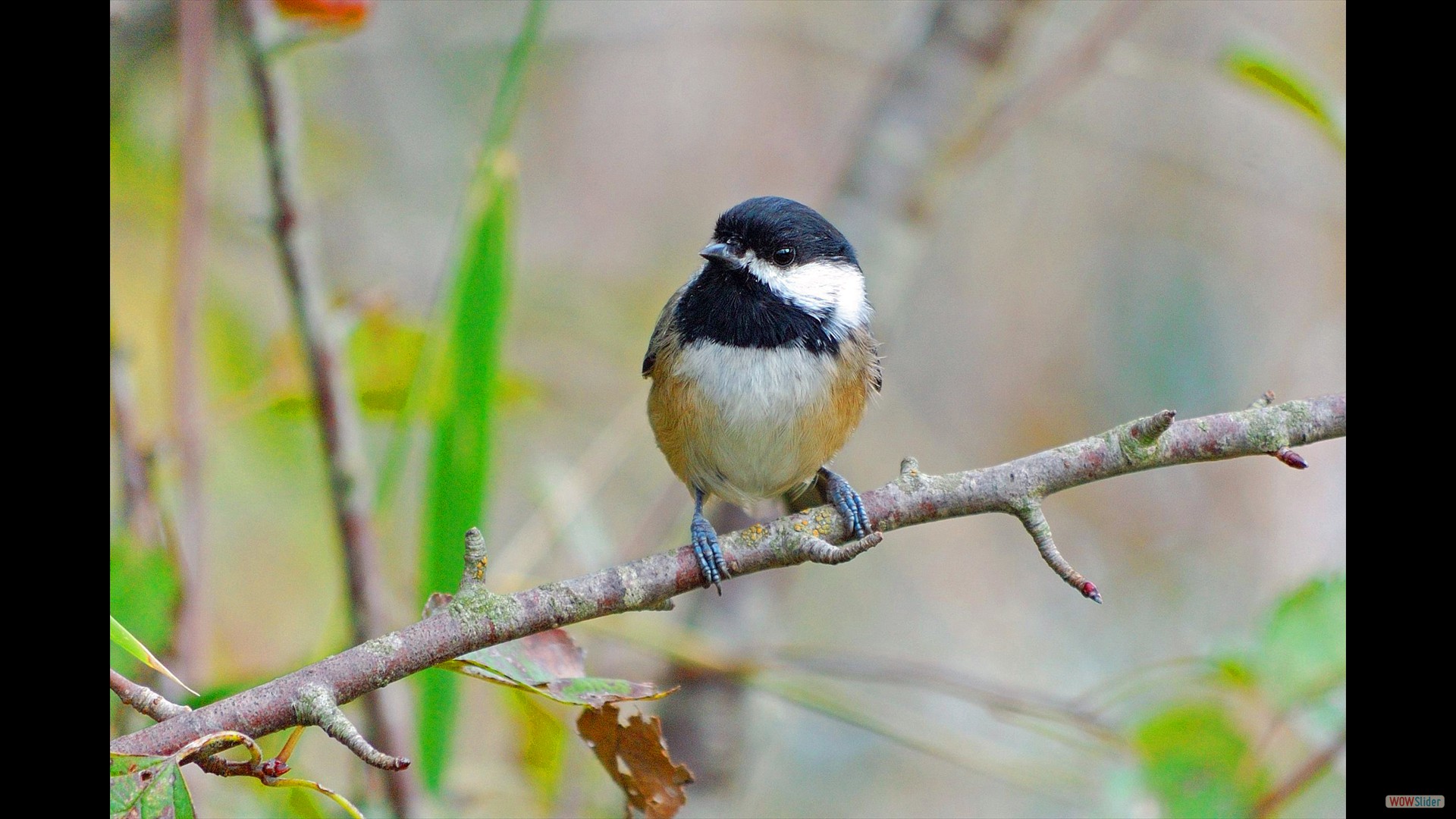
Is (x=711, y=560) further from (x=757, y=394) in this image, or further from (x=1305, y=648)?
(x=1305, y=648)

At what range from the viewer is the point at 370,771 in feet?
6.36

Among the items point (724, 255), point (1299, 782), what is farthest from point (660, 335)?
point (1299, 782)

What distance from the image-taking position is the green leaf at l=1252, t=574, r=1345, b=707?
1764mm

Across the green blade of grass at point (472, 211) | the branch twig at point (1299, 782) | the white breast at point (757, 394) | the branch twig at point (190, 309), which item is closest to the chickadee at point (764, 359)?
the white breast at point (757, 394)

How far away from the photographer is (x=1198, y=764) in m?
1.88

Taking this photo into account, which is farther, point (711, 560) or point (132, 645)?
point (711, 560)

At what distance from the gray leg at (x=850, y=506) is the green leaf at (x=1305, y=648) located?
2.47ft

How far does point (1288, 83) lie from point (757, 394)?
3.79 feet

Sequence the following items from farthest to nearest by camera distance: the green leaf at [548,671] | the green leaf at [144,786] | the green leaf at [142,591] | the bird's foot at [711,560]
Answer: the green leaf at [142,591]
the bird's foot at [711,560]
the green leaf at [548,671]
the green leaf at [144,786]

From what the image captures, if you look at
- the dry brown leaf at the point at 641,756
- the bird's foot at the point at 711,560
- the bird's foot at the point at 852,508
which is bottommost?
the dry brown leaf at the point at 641,756
